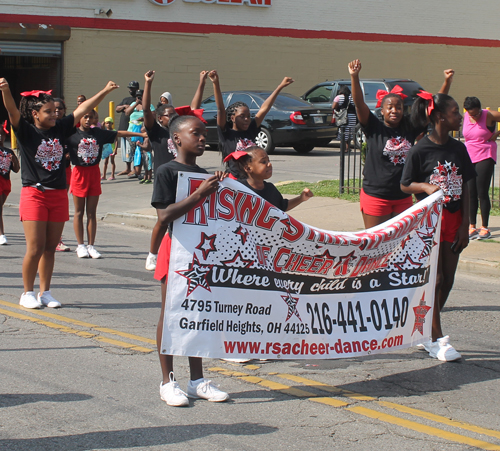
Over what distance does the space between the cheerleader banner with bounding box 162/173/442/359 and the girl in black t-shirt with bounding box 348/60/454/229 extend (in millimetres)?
1179

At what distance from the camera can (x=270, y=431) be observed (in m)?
4.20

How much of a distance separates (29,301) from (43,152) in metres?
1.40

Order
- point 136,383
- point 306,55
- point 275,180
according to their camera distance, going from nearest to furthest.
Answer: point 136,383 → point 275,180 → point 306,55

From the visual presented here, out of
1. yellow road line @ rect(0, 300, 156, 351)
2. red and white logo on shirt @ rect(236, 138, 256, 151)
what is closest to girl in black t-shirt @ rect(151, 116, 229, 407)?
yellow road line @ rect(0, 300, 156, 351)

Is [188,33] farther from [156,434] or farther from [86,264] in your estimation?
[156,434]

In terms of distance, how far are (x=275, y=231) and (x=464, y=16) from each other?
3092 centimetres

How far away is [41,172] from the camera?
22.7 feet

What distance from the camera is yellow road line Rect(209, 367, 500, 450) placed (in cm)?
415

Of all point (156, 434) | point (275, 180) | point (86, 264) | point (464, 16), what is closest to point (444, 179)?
point (156, 434)

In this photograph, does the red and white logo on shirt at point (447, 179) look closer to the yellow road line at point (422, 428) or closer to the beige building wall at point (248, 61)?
the yellow road line at point (422, 428)

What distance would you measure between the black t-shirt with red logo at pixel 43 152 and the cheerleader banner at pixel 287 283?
2.88m

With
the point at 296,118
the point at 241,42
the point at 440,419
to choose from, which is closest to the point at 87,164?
the point at 440,419

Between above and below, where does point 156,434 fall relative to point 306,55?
below

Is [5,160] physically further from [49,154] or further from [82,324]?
[82,324]
